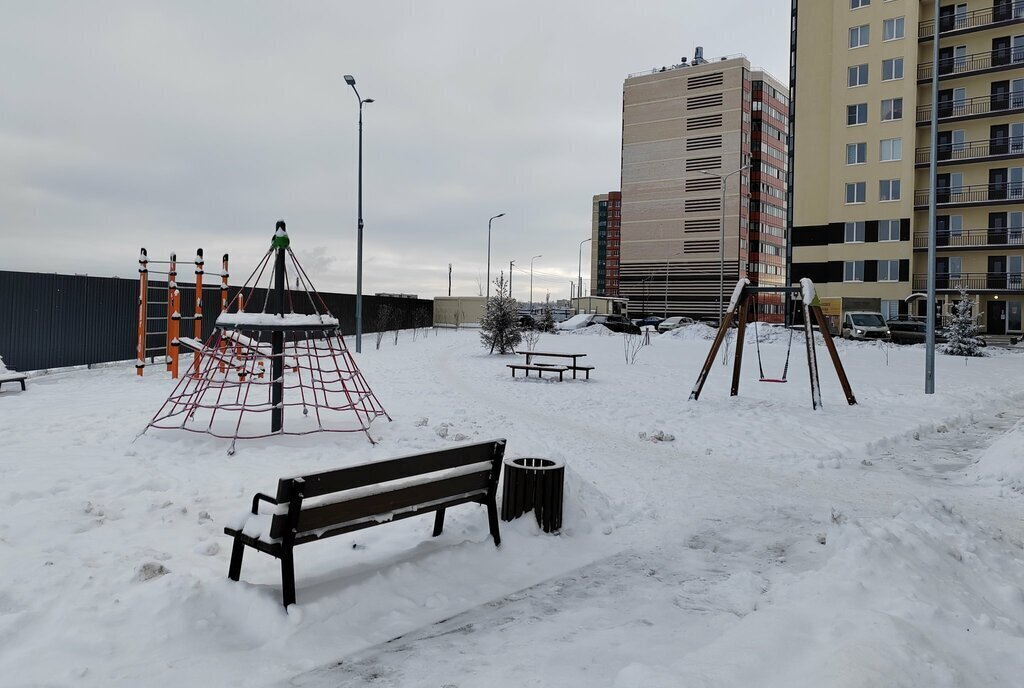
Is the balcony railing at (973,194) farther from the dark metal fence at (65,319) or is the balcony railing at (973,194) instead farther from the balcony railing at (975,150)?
the dark metal fence at (65,319)

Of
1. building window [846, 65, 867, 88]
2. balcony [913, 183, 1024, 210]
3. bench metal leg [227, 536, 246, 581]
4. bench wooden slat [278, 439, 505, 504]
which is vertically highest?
building window [846, 65, 867, 88]

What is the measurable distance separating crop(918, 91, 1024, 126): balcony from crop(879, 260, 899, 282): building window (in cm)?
918

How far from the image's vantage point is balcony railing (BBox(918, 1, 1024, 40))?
4334cm

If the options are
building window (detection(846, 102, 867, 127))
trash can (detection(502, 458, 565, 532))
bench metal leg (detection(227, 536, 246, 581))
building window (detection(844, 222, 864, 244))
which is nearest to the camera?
bench metal leg (detection(227, 536, 246, 581))

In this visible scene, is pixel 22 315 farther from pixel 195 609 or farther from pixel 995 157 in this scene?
pixel 995 157

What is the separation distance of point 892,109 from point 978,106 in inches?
205

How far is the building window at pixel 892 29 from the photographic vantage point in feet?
148

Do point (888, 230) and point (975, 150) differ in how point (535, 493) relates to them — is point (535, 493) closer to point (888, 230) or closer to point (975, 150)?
point (888, 230)

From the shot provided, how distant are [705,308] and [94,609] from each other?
7368 centimetres

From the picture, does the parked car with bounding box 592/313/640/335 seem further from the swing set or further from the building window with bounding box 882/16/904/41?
the swing set

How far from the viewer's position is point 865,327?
36156 millimetres

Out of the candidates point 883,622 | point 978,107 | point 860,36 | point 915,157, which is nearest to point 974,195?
point 915,157

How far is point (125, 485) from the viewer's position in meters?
6.44

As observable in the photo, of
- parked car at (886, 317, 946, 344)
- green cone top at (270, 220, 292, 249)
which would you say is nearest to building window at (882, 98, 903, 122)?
parked car at (886, 317, 946, 344)
